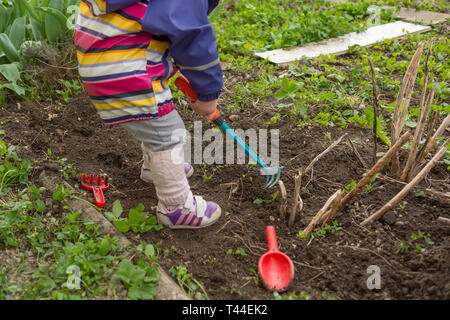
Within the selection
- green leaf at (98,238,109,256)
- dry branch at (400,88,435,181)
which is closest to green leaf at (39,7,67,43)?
green leaf at (98,238,109,256)

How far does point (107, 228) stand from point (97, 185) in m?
0.41

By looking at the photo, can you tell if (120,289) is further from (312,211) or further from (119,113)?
(312,211)

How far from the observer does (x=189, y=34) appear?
6.10 ft

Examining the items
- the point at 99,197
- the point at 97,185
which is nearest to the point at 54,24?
the point at 97,185

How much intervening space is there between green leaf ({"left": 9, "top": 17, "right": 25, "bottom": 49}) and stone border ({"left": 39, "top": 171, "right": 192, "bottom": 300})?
123 centimetres

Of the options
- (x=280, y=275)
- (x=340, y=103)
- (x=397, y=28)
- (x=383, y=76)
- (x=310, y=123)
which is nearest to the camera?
(x=280, y=275)

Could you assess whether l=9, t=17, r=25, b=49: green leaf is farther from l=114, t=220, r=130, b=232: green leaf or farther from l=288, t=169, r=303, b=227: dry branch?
l=288, t=169, r=303, b=227: dry branch

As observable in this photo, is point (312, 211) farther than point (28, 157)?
No

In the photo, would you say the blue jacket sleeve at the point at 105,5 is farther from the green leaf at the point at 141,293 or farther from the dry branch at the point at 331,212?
the dry branch at the point at 331,212

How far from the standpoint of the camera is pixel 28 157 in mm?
2672

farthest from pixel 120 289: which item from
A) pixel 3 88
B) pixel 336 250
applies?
pixel 3 88

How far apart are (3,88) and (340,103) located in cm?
235

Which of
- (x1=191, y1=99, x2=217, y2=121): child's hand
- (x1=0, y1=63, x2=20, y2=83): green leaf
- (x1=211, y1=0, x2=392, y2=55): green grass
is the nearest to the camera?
(x1=191, y1=99, x2=217, y2=121): child's hand

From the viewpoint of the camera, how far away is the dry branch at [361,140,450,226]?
2049 millimetres
